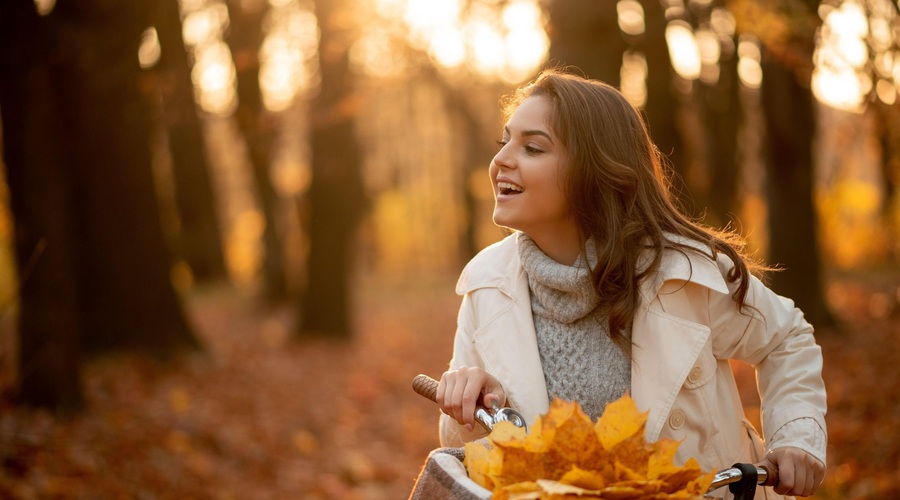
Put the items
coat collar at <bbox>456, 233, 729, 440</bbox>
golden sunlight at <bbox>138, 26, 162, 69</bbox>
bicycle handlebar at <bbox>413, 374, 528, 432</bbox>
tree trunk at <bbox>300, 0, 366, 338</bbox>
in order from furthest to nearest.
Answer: tree trunk at <bbox>300, 0, 366, 338</bbox> → golden sunlight at <bbox>138, 26, 162, 69</bbox> → coat collar at <bbox>456, 233, 729, 440</bbox> → bicycle handlebar at <bbox>413, 374, 528, 432</bbox>

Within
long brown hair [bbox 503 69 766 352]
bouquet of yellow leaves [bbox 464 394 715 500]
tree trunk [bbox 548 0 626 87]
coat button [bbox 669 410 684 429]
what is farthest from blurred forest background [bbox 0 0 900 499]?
bouquet of yellow leaves [bbox 464 394 715 500]

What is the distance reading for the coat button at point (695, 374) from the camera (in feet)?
8.18

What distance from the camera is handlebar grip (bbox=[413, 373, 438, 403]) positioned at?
242 cm

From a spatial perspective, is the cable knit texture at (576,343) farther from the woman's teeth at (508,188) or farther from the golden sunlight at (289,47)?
the golden sunlight at (289,47)

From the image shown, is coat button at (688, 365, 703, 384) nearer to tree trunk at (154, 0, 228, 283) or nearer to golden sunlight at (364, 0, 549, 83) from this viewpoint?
golden sunlight at (364, 0, 549, 83)

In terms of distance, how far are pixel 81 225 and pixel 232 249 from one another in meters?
25.0

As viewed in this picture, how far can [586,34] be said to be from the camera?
5547mm

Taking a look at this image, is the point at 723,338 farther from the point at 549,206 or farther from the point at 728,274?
the point at 549,206

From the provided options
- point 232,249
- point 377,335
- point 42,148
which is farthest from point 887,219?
point 232,249

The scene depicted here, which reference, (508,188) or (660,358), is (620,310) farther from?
(508,188)

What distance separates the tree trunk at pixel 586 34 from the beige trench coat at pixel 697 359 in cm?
318

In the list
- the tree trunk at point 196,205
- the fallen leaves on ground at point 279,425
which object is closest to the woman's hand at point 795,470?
the fallen leaves on ground at point 279,425

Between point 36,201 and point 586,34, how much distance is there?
14.4 ft

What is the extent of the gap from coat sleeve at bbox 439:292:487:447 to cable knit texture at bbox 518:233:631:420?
25 centimetres
